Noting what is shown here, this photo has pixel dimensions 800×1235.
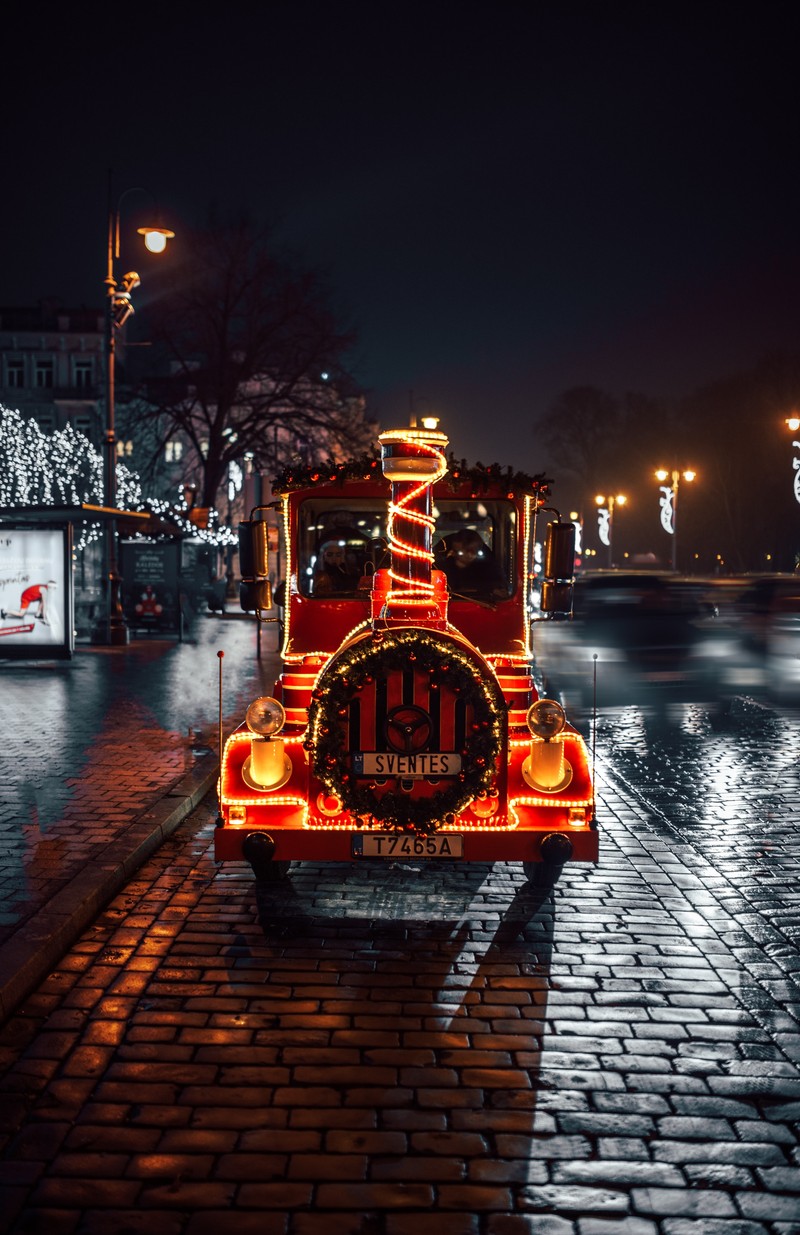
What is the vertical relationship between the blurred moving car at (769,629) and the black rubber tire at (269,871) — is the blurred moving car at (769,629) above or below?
above

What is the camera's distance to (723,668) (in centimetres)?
2248

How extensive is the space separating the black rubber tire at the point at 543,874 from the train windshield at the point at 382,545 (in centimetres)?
180

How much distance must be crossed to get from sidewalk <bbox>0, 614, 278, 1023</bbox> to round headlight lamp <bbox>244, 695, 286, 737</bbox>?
50.0 inches

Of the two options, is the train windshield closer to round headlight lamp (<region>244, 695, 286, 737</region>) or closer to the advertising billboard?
round headlight lamp (<region>244, 695, 286, 737</region>)

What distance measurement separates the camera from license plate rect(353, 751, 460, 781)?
20.8 feet

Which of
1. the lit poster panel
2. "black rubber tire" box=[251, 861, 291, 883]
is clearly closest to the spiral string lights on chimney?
"black rubber tire" box=[251, 861, 291, 883]

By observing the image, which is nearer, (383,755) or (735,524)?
(383,755)

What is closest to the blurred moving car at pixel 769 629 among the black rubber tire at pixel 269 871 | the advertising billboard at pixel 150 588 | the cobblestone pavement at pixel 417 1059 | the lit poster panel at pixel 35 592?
the lit poster panel at pixel 35 592

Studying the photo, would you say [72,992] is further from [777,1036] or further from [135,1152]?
[777,1036]

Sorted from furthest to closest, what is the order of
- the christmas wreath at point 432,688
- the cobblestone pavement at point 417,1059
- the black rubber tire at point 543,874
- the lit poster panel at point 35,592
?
the lit poster panel at point 35,592
the black rubber tire at point 543,874
the christmas wreath at point 432,688
the cobblestone pavement at point 417,1059

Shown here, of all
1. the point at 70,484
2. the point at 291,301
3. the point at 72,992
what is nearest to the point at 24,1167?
the point at 72,992

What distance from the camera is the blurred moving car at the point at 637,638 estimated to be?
2130cm

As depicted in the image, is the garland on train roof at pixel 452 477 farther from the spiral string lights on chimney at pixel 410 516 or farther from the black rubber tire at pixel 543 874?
the black rubber tire at pixel 543 874

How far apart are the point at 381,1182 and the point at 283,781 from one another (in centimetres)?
306
